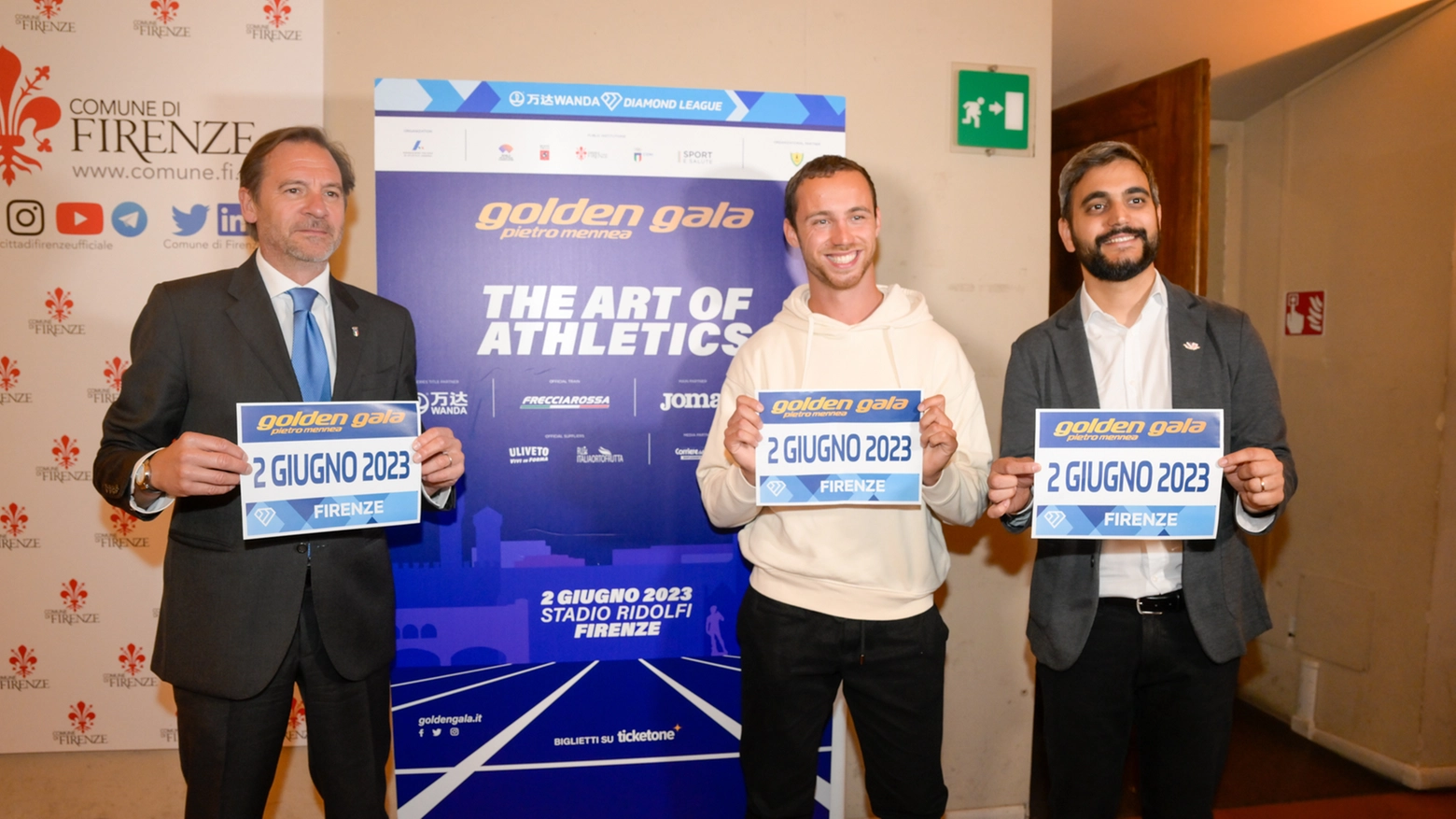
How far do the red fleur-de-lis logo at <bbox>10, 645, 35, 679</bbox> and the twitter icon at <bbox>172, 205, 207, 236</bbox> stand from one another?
4.68 ft

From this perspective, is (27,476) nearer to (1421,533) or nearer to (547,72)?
(547,72)

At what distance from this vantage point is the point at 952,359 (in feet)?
6.65

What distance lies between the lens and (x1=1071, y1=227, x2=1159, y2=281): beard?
1831mm

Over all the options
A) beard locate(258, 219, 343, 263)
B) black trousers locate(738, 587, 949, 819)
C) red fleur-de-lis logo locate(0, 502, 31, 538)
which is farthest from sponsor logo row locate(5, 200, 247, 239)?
black trousers locate(738, 587, 949, 819)

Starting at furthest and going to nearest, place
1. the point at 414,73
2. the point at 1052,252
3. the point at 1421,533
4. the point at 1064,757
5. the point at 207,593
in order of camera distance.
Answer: the point at 1052,252
the point at 1421,533
the point at 414,73
the point at 1064,757
the point at 207,593

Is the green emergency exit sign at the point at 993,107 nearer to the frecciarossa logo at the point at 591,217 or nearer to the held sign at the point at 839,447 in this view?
the frecciarossa logo at the point at 591,217

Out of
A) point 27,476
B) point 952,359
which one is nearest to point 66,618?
point 27,476

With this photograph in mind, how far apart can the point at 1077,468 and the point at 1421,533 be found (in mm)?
2383

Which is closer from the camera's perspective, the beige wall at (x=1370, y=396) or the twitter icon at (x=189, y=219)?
the twitter icon at (x=189, y=219)

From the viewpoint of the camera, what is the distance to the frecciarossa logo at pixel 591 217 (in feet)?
8.09

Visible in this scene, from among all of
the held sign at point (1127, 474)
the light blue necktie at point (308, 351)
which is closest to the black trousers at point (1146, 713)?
the held sign at point (1127, 474)

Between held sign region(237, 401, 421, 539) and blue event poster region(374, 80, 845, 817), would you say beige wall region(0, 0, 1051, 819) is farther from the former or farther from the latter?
held sign region(237, 401, 421, 539)

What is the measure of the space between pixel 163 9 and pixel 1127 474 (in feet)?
10.1

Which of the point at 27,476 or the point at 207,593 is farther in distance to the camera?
the point at 27,476
